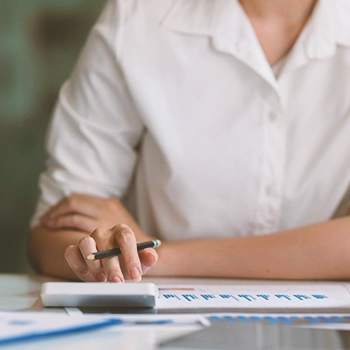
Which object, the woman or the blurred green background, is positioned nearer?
the woman

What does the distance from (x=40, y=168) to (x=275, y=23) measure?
854 millimetres

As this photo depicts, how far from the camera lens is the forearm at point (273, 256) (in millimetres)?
1170

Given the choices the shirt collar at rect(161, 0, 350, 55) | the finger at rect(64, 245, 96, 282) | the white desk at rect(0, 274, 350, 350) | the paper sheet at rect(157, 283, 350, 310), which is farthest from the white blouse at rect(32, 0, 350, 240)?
the white desk at rect(0, 274, 350, 350)

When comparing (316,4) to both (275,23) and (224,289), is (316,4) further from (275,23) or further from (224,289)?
(224,289)

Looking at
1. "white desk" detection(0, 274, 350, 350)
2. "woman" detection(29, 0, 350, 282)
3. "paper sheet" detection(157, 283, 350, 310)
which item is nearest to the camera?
"white desk" detection(0, 274, 350, 350)

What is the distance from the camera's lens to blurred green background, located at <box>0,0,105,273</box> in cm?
192

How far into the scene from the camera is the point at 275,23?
4.61ft

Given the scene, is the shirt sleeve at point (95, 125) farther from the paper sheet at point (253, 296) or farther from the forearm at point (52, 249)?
the paper sheet at point (253, 296)

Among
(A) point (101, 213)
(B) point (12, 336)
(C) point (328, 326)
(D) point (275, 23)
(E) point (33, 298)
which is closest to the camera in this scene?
(B) point (12, 336)

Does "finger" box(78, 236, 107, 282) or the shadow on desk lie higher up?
the shadow on desk

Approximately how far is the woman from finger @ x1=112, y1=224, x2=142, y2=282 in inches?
12.9

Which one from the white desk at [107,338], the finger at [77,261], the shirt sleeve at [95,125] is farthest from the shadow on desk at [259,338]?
the shirt sleeve at [95,125]

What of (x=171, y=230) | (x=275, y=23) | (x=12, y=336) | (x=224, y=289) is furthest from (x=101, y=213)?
(x=12, y=336)

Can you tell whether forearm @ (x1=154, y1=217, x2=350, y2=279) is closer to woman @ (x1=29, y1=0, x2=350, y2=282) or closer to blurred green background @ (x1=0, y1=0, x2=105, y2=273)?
woman @ (x1=29, y1=0, x2=350, y2=282)
